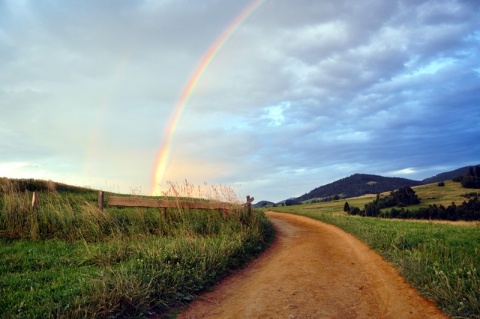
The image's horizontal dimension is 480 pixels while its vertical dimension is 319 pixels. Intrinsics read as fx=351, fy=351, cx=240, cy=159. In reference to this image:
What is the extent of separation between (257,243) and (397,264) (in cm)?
472

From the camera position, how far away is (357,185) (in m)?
134

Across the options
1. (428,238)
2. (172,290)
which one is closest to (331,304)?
(172,290)

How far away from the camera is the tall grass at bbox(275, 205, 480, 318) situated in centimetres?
611

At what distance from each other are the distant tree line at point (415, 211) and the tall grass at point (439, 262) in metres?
33.2

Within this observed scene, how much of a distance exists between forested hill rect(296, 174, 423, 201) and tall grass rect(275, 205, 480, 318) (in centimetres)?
11179

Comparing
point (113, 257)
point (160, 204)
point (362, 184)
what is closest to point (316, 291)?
point (113, 257)

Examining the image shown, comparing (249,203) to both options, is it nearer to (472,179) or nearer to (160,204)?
(160,204)

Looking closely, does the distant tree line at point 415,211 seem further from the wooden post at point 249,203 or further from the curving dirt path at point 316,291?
the curving dirt path at point 316,291

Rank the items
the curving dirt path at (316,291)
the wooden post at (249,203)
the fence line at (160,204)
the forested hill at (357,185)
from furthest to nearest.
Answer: the forested hill at (357,185) < the wooden post at (249,203) < the fence line at (160,204) < the curving dirt path at (316,291)

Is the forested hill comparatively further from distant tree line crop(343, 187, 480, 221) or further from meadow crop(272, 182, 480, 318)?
meadow crop(272, 182, 480, 318)

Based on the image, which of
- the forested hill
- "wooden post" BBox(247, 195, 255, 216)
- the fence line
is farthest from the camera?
the forested hill

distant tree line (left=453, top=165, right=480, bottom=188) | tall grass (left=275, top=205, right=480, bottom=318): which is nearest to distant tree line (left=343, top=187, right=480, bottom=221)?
distant tree line (left=453, top=165, right=480, bottom=188)

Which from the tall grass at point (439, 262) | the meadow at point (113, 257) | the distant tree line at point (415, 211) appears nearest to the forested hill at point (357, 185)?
the distant tree line at point (415, 211)

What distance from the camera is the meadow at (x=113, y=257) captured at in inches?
246
